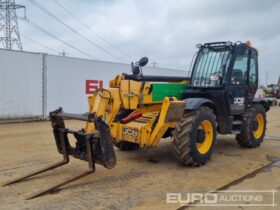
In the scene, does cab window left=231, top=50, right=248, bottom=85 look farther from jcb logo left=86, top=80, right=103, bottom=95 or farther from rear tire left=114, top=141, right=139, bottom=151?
jcb logo left=86, top=80, right=103, bottom=95

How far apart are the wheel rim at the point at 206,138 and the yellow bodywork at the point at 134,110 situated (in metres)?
0.68

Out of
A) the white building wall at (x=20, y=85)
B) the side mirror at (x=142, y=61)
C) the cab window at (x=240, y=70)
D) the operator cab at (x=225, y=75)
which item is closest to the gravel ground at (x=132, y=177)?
the operator cab at (x=225, y=75)

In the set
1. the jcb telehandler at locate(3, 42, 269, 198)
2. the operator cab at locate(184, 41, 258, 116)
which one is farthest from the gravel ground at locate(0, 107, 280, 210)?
the operator cab at locate(184, 41, 258, 116)

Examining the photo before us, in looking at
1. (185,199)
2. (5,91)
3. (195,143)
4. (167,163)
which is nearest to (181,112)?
(195,143)

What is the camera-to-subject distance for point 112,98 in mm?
6391

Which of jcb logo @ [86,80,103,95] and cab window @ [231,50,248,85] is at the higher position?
cab window @ [231,50,248,85]

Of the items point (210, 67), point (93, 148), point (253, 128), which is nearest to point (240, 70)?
point (210, 67)

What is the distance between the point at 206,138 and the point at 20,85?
8.40 meters

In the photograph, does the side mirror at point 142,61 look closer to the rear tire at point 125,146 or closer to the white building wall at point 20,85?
the rear tire at point 125,146

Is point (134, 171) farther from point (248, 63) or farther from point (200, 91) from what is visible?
point (248, 63)

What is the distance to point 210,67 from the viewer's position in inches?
303

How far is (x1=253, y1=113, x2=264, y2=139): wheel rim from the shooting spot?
850 centimetres

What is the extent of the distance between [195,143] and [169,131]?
666 millimetres

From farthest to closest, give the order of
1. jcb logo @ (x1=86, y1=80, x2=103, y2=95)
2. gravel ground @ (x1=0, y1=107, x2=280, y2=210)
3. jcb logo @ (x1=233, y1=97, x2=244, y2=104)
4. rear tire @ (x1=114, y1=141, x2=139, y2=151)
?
jcb logo @ (x1=86, y1=80, x2=103, y2=95), jcb logo @ (x1=233, y1=97, x2=244, y2=104), rear tire @ (x1=114, y1=141, x2=139, y2=151), gravel ground @ (x1=0, y1=107, x2=280, y2=210)
